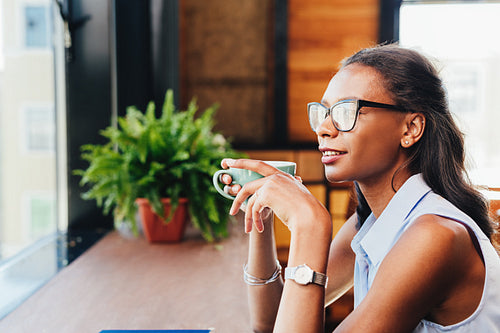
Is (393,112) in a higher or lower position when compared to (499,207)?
higher

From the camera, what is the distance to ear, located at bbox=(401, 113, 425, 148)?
98 cm

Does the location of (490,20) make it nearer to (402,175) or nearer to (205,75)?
(205,75)

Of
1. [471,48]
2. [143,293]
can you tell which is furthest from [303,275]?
[471,48]

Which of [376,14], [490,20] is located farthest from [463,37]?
[376,14]

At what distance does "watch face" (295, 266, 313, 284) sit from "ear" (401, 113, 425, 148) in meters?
0.36

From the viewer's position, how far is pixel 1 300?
43.4 inches

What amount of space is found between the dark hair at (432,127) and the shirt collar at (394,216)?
38 millimetres

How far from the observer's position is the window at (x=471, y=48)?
394 centimetres

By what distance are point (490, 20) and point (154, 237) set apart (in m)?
→ 3.67

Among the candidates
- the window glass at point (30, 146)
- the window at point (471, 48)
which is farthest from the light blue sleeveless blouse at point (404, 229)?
the window at point (471, 48)

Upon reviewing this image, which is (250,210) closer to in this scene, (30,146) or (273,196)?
(273,196)

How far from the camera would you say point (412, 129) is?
99 cm

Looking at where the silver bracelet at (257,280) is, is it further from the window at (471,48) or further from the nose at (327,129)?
the window at (471,48)

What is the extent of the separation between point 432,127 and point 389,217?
216 mm
